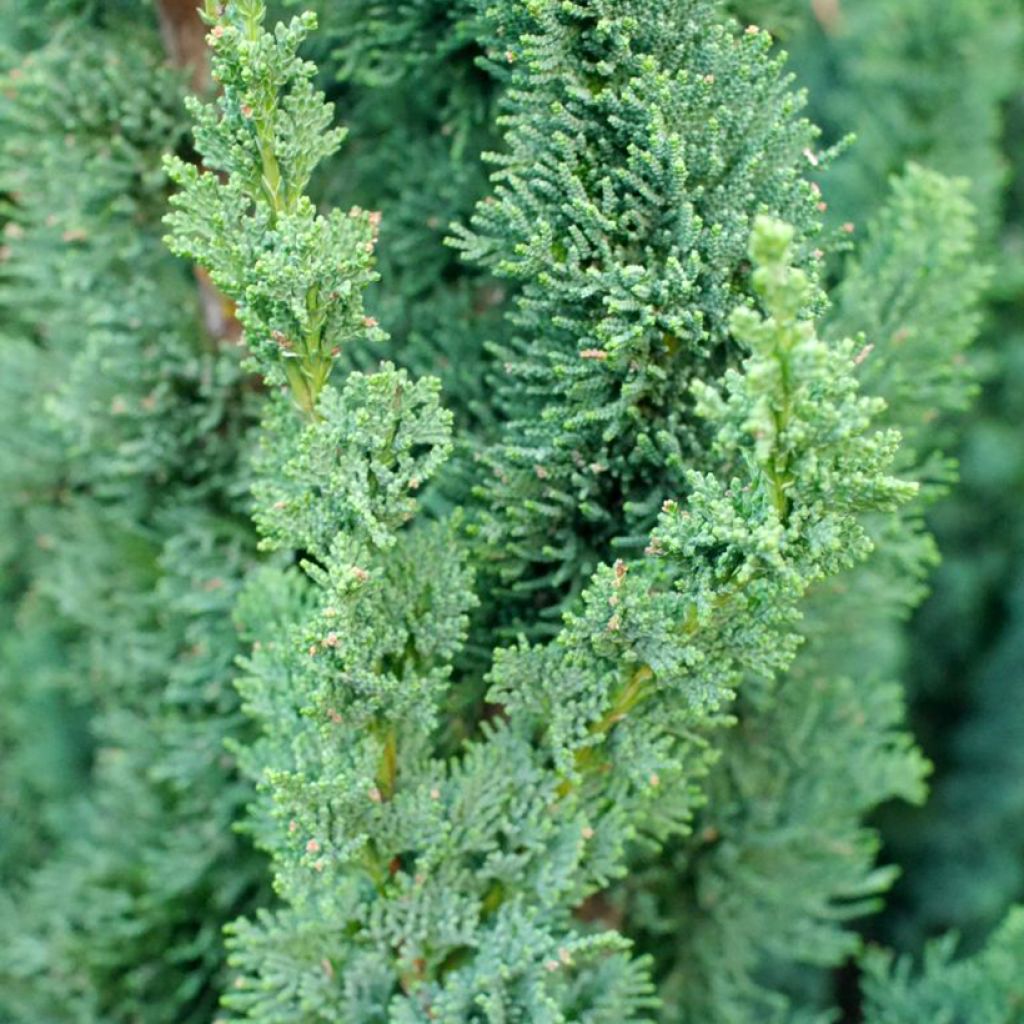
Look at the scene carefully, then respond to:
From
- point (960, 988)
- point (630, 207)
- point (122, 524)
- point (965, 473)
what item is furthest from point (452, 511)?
point (965, 473)

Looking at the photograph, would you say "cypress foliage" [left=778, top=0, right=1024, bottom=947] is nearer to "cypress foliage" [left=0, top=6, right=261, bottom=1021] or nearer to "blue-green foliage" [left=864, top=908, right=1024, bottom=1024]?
"blue-green foliage" [left=864, top=908, right=1024, bottom=1024]

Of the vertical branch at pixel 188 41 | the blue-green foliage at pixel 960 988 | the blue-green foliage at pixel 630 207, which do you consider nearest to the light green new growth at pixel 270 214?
the blue-green foliage at pixel 630 207

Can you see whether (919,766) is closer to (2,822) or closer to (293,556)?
(293,556)

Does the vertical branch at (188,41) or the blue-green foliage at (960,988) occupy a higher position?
the vertical branch at (188,41)

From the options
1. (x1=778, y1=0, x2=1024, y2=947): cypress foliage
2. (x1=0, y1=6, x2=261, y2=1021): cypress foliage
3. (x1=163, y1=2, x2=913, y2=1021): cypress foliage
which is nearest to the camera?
(x1=163, y1=2, x2=913, y2=1021): cypress foliage

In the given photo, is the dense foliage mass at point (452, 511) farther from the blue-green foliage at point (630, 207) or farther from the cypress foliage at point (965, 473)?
the cypress foliage at point (965, 473)

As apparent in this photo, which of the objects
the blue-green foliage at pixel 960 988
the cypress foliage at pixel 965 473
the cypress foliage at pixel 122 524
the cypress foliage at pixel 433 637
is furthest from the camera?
the cypress foliage at pixel 965 473

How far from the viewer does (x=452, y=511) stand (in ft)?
3.75

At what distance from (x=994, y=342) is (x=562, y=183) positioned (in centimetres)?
244

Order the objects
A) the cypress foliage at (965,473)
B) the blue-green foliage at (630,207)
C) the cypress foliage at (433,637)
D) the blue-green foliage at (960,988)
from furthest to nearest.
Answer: the cypress foliage at (965,473) < the blue-green foliage at (960,988) < the blue-green foliage at (630,207) < the cypress foliage at (433,637)

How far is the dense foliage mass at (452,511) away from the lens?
90cm

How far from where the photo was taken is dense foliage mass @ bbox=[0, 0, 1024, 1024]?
0.90 meters

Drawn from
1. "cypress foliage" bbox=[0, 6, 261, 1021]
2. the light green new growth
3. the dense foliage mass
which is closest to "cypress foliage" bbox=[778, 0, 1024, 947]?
the dense foliage mass

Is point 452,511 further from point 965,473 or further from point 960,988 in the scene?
point 965,473
